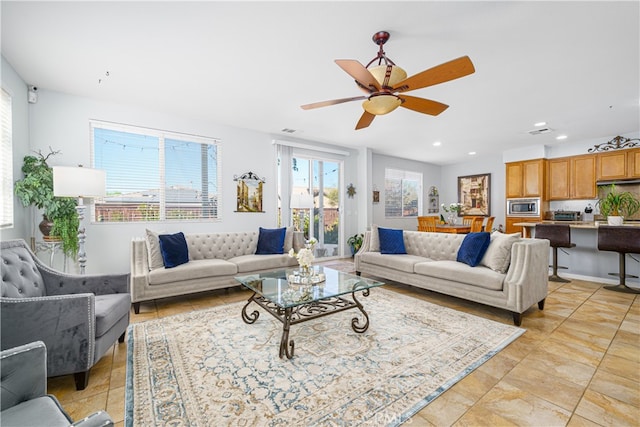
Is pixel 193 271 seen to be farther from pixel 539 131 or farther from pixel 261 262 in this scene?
pixel 539 131

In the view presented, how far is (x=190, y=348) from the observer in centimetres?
234

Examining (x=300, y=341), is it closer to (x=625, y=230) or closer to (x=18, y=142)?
(x=18, y=142)

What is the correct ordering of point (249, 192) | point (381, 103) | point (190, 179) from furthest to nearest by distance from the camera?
1. point (249, 192)
2. point (190, 179)
3. point (381, 103)

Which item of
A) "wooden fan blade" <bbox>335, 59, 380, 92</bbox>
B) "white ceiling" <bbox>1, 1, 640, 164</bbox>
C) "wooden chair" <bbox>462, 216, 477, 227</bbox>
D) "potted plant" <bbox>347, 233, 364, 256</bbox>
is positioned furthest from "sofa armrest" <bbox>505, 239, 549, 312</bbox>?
"wooden chair" <bbox>462, 216, 477, 227</bbox>

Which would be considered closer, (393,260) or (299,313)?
(299,313)

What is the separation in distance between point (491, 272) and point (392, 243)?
1.58 meters

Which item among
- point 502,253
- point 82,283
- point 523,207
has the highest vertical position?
point 523,207

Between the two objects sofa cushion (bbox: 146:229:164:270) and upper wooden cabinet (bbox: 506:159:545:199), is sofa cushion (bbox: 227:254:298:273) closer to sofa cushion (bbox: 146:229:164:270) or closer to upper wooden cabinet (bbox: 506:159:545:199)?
sofa cushion (bbox: 146:229:164:270)

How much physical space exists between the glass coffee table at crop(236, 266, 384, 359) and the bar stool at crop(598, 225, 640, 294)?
11.8ft

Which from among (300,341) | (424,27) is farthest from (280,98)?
(300,341)

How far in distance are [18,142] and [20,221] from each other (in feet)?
3.02

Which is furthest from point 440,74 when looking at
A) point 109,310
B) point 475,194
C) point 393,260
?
point 475,194

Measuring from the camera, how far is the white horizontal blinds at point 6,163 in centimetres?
296

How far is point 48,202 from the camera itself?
10.6ft
